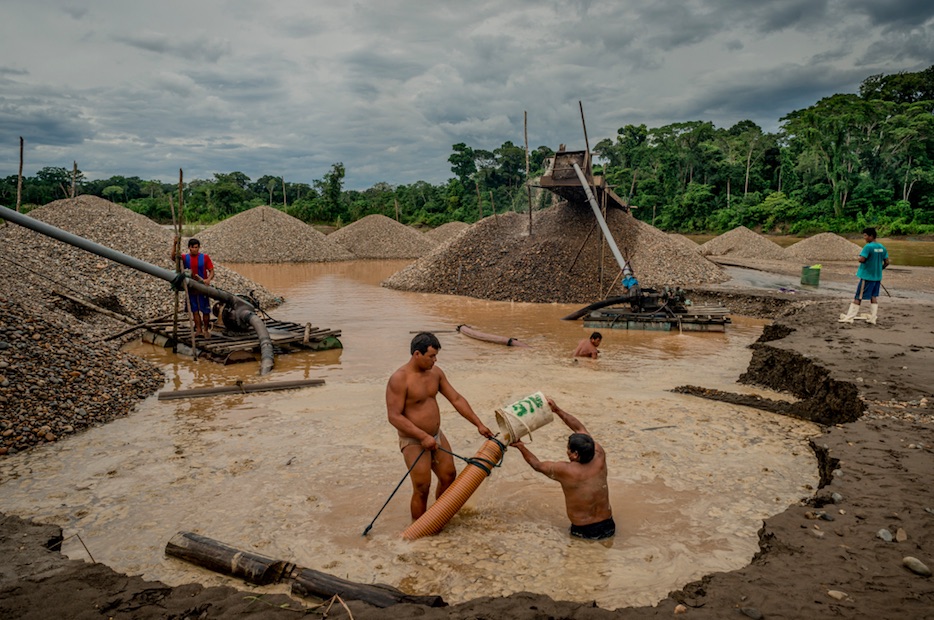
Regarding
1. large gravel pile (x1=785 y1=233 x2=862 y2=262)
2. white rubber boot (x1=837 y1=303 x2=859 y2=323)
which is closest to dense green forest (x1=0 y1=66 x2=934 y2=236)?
large gravel pile (x1=785 y1=233 x2=862 y2=262)

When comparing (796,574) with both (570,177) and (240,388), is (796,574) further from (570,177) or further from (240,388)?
(570,177)

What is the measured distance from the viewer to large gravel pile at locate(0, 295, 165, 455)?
20.6 feet

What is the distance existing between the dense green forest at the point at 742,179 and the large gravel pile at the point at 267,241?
4337 mm

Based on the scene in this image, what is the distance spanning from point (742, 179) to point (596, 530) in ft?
165

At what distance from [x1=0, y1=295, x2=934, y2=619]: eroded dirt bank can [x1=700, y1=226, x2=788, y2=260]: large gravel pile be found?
2959cm

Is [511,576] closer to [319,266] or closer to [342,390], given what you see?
[342,390]

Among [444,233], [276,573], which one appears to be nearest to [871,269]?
[276,573]

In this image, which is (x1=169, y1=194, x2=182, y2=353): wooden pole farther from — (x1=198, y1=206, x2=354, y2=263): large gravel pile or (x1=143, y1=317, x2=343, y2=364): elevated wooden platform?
(x1=198, y1=206, x2=354, y2=263): large gravel pile

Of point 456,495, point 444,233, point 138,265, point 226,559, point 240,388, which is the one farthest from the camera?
point 444,233

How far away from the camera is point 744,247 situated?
1337 inches

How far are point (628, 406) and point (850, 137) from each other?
144ft

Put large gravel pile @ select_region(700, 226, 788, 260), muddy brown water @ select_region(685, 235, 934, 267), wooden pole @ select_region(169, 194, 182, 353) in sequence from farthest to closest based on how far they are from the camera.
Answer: large gravel pile @ select_region(700, 226, 788, 260) → muddy brown water @ select_region(685, 235, 934, 267) → wooden pole @ select_region(169, 194, 182, 353)

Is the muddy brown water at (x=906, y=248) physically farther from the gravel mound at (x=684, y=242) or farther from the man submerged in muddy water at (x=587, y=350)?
the man submerged in muddy water at (x=587, y=350)

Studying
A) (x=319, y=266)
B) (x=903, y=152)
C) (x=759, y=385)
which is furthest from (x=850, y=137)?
(x=759, y=385)
